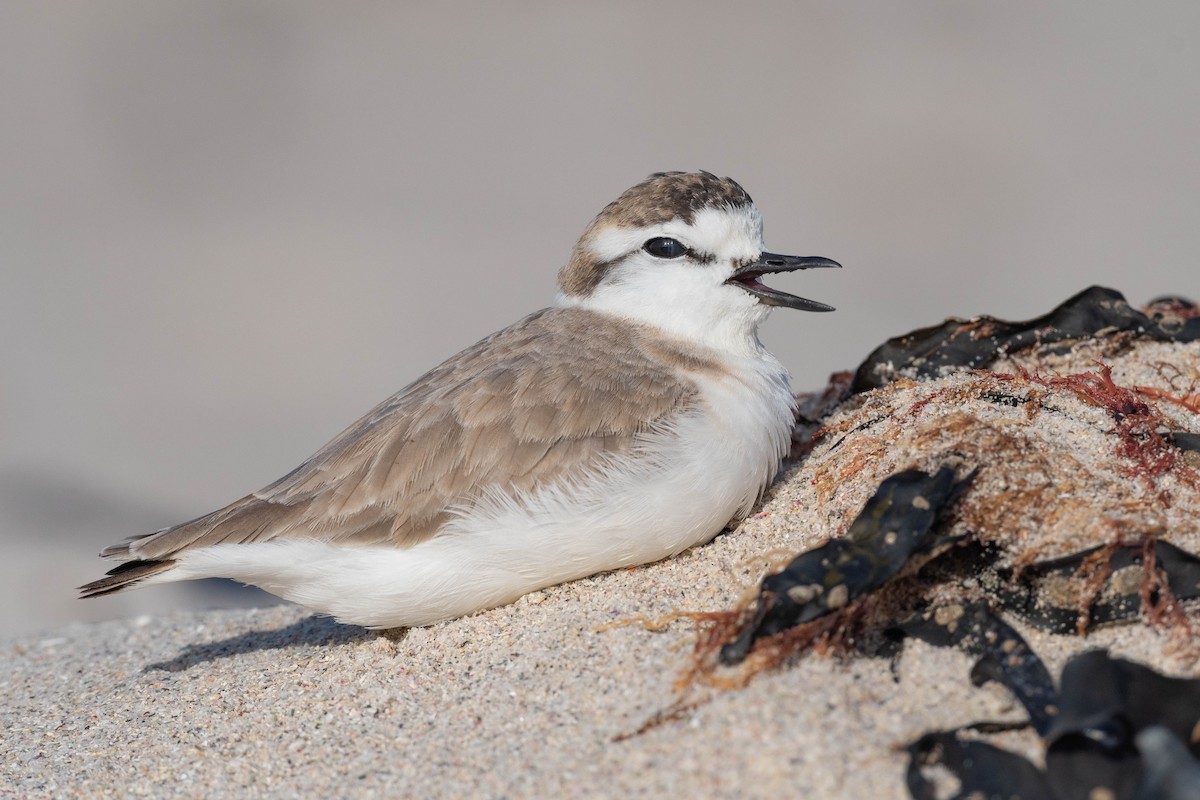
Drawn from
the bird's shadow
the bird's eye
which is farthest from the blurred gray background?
the bird's eye

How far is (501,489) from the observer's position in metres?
4.61

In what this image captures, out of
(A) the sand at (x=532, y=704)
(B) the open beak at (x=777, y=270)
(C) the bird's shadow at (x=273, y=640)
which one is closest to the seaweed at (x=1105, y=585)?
(A) the sand at (x=532, y=704)

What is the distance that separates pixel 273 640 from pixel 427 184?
12.2 meters

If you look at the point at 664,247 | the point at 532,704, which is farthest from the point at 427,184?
the point at 532,704

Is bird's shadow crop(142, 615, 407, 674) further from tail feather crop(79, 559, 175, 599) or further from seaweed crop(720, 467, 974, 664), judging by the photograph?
seaweed crop(720, 467, 974, 664)

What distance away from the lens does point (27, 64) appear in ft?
62.1

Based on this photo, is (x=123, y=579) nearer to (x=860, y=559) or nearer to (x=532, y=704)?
(x=532, y=704)

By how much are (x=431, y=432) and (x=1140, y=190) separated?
1432 cm

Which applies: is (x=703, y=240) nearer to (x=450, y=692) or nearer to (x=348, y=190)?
(x=450, y=692)

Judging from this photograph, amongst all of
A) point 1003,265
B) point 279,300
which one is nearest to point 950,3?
point 1003,265

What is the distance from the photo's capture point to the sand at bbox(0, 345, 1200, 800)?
3129mm

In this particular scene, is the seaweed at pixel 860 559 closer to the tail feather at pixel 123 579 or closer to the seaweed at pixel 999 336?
the seaweed at pixel 999 336

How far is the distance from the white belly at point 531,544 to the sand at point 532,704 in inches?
5.5

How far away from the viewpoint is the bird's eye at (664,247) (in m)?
5.45
